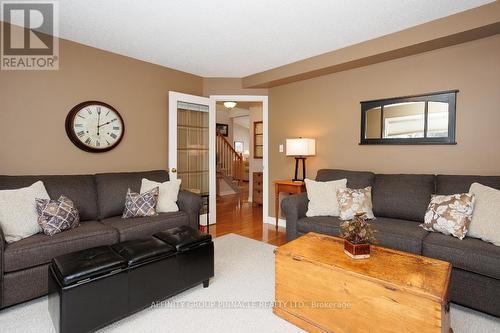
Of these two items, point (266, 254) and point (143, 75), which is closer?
point (266, 254)

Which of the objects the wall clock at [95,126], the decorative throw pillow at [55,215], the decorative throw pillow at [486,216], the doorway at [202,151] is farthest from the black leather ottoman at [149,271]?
the decorative throw pillow at [486,216]

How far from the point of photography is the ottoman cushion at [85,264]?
1.67 meters

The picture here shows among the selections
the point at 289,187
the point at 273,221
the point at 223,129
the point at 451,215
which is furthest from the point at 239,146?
the point at 451,215

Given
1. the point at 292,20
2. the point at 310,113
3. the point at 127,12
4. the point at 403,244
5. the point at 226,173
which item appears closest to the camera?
the point at 403,244

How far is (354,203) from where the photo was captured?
9.36 ft

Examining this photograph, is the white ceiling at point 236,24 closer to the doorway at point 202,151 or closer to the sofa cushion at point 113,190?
the doorway at point 202,151

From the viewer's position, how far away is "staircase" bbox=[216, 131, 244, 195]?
774 centimetres

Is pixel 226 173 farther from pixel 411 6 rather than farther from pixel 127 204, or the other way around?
pixel 411 6

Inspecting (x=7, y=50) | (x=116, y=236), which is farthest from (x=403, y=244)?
(x=7, y=50)

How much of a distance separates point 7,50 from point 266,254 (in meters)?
3.52

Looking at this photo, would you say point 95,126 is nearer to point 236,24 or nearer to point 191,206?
point 191,206

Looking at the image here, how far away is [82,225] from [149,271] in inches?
42.5

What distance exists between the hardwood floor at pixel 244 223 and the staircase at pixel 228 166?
1199mm

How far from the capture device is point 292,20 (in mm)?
2629
